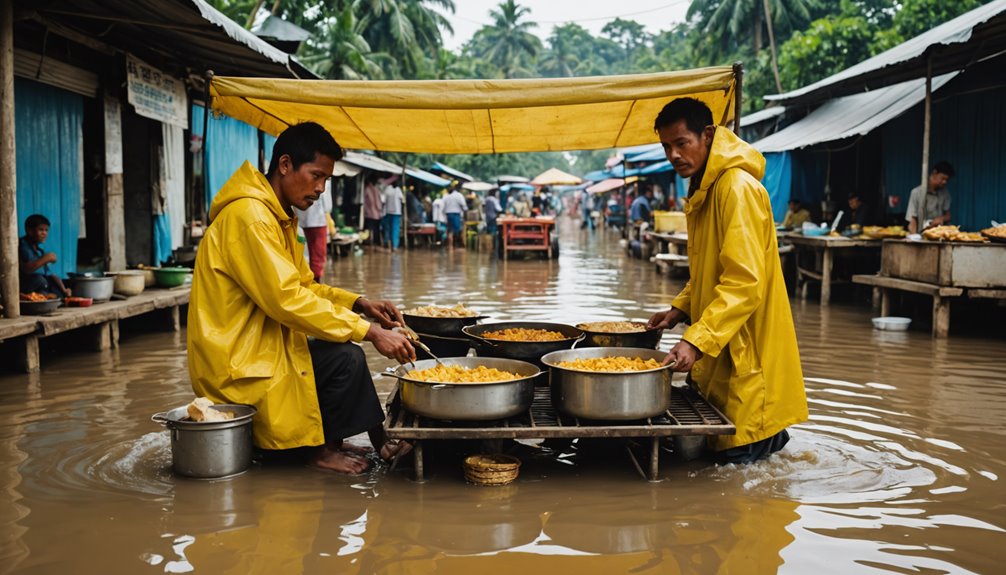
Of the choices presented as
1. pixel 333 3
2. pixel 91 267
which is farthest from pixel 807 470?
pixel 333 3

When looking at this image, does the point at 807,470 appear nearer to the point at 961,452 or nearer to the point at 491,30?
the point at 961,452

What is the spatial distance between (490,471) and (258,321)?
4.60 feet

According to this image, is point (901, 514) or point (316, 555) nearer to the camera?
point (316, 555)

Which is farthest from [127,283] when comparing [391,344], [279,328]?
[391,344]

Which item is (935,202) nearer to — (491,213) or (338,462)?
(338,462)

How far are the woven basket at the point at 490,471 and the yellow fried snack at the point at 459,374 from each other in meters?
0.43

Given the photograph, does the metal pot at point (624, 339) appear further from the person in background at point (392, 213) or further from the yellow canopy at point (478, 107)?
the person in background at point (392, 213)

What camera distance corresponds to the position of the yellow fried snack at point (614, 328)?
4.74 metres

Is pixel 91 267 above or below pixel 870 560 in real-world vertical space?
above

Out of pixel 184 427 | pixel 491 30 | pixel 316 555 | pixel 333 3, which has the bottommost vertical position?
pixel 316 555

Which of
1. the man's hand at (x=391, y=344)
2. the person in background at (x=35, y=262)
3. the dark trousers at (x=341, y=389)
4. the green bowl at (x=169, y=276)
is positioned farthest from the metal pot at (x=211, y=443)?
the green bowl at (x=169, y=276)

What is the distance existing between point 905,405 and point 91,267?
8747 mm

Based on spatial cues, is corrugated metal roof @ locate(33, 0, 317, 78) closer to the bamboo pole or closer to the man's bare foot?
the bamboo pole

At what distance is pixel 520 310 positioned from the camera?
10.4m
